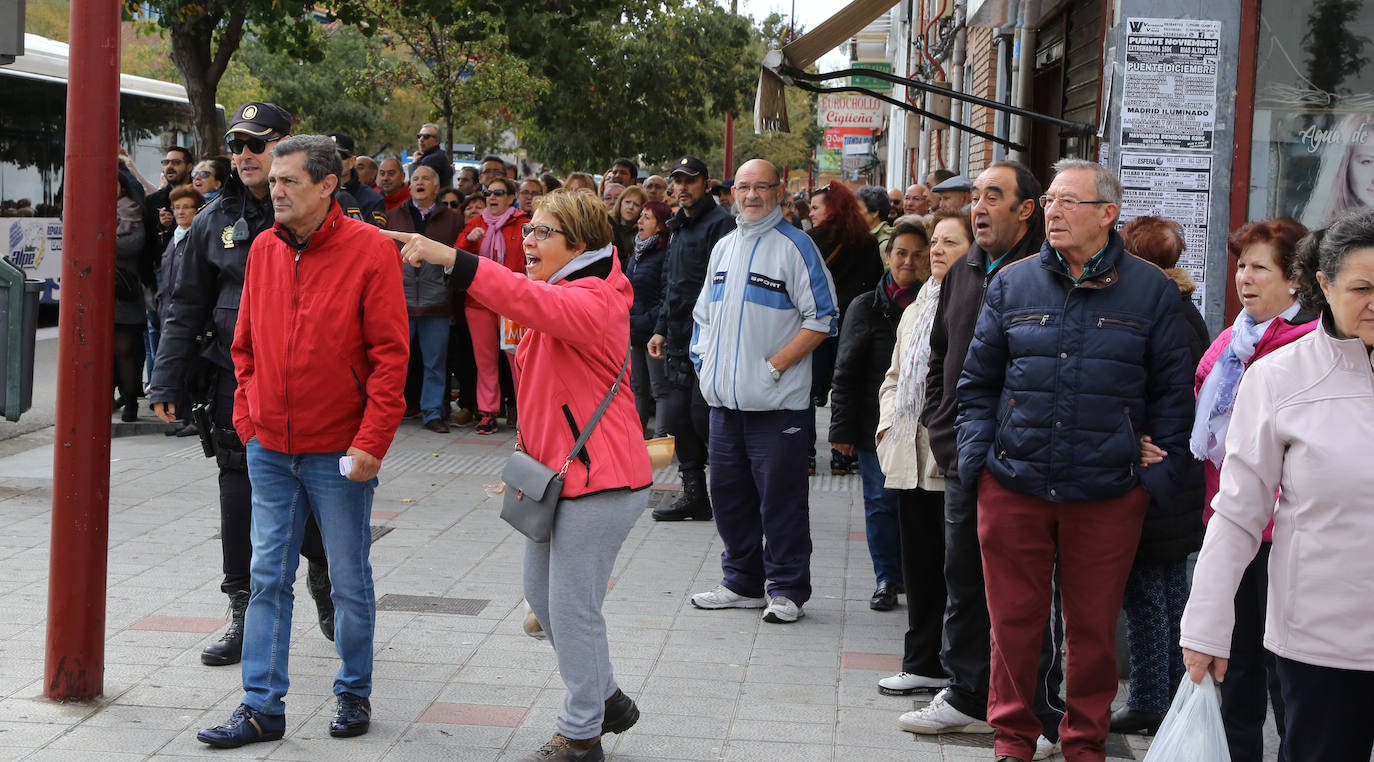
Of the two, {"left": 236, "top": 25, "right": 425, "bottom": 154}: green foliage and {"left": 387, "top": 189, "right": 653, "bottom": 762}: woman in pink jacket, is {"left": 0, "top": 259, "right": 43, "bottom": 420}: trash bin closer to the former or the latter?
{"left": 387, "top": 189, "right": 653, "bottom": 762}: woman in pink jacket

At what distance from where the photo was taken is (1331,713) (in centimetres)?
305

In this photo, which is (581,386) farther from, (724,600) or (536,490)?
(724,600)

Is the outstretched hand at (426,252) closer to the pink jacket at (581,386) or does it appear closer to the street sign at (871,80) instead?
the pink jacket at (581,386)

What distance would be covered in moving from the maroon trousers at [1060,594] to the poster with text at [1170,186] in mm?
2026

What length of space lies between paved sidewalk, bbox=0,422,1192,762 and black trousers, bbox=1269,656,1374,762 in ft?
5.82

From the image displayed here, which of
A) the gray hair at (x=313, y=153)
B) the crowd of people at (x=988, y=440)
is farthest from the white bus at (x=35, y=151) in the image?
the gray hair at (x=313, y=153)

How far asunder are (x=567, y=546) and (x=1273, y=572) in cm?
203

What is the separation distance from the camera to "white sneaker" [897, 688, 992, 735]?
493 cm

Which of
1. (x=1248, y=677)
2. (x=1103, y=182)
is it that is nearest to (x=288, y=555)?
(x=1103, y=182)

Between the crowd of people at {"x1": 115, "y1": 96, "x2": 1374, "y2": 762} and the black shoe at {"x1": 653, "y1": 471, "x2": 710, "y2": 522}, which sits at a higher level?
the crowd of people at {"x1": 115, "y1": 96, "x2": 1374, "y2": 762}

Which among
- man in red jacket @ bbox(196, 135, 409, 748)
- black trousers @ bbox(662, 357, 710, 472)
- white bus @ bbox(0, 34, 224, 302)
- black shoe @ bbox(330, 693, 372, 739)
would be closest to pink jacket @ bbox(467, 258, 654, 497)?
man in red jacket @ bbox(196, 135, 409, 748)

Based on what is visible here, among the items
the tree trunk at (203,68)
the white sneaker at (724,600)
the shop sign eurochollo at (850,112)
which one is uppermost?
the shop sign eurochollo at (850,112)

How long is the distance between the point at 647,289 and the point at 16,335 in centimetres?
395

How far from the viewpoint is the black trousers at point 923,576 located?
5426mm
